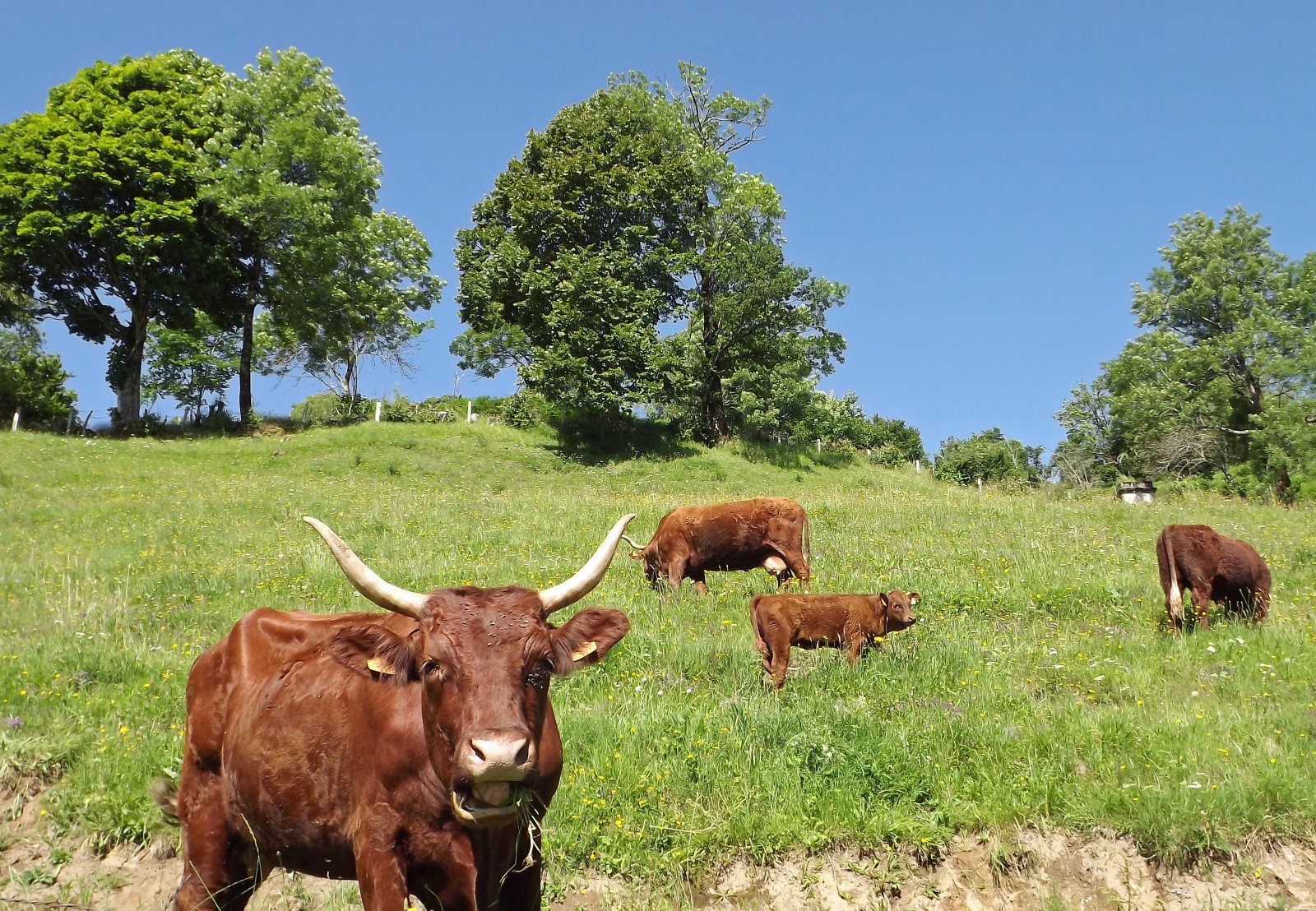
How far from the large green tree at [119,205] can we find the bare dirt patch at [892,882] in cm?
3228

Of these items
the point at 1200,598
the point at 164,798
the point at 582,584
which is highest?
the point at 582,584

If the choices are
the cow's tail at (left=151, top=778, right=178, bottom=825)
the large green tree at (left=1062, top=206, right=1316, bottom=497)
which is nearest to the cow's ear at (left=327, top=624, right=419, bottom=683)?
the cow's tail at (left=151, top=778, right=178, bottom=825)

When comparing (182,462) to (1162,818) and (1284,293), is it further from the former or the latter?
(1284,293)

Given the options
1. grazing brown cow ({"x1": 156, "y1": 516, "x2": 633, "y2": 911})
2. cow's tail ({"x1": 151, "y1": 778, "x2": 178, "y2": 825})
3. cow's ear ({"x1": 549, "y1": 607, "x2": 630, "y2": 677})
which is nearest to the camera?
grazing brown cow ({"x1": 156, "y1": 516, "x2": 633, "y2": 911})

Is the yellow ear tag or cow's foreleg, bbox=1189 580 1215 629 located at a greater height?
the yellow ear tag

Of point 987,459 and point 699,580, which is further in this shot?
point 987,459

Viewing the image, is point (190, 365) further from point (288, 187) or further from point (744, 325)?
point (744, 325)

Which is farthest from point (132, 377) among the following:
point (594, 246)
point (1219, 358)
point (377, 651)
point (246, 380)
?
point (1219, 358)

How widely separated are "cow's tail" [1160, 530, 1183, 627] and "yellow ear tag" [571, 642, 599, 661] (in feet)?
29.2

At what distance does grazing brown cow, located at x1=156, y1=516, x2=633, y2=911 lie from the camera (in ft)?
10.5

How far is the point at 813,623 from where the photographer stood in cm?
891

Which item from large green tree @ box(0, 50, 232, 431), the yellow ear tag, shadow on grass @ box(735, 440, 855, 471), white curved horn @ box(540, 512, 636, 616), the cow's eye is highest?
large green tree @ box(0, 50, 232, 431)

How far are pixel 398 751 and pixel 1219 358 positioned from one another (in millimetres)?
51385

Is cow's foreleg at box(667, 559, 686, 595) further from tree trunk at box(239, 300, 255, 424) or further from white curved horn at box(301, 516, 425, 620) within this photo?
tree trunk at box(239, 300, 255, 424)
